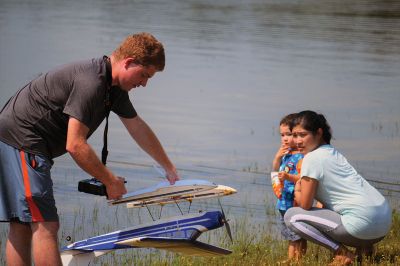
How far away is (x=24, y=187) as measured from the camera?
643 centimetres

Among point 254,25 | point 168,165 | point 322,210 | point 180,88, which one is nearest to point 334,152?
point 322,210

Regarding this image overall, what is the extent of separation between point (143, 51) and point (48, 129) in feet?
→ 2.34

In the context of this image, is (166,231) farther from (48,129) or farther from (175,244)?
(48,129)

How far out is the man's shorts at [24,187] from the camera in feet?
21.1

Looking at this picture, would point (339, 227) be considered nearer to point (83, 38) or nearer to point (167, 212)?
point (167, 212)

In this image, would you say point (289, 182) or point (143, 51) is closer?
point (143, 51)

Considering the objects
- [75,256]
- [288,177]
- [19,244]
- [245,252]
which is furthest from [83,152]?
[245,252]

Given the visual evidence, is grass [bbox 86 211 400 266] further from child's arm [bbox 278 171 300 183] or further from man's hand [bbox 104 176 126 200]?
man's hand [bbox 104 176 126 200]

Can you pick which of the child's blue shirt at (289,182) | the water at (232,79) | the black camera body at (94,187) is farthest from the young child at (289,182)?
the water at (232,79)

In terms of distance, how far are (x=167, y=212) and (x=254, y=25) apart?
75.8 ft

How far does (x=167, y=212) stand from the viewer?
1032 centimetres

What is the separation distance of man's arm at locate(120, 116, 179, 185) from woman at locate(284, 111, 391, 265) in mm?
944

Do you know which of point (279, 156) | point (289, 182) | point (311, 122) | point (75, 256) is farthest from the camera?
point (279, 156)

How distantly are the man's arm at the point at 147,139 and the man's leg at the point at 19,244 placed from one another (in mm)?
986
